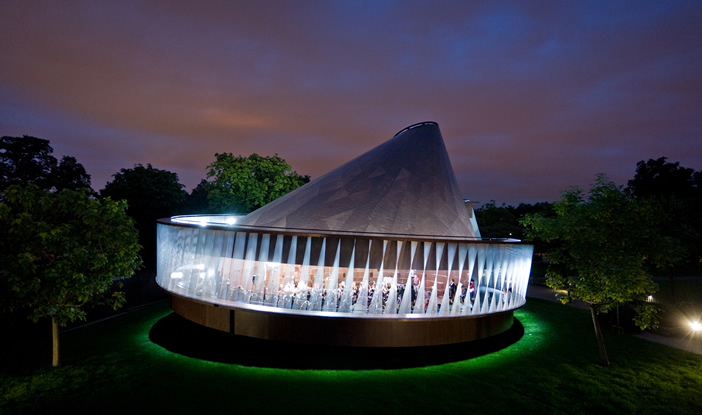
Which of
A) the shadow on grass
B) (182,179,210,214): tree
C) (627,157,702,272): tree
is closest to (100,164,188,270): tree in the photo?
(182,179,210,214): tree

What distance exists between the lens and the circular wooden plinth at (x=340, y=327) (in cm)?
1486

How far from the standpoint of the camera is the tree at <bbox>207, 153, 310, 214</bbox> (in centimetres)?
3825

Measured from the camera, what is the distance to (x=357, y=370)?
1384 cm

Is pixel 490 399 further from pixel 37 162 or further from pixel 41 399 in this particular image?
pixel 37 162

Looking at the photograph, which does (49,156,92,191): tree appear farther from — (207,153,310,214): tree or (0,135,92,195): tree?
(207,153,310,214): tree

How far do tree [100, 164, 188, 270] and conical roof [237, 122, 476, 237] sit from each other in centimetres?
2121

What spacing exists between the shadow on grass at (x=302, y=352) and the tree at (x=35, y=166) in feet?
93.9

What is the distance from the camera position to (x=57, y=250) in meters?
13.2

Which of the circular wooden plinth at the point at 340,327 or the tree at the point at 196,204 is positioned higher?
the tree at the point at 196,204

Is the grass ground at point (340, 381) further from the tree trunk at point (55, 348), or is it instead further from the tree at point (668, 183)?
the tree at point (668, 183)

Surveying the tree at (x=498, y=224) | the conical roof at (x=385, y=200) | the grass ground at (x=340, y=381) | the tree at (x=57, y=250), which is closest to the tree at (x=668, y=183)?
the tree at (x=498, y=224)

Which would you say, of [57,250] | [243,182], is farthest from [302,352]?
[243,182]

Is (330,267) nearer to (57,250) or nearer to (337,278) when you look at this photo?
(337,278)

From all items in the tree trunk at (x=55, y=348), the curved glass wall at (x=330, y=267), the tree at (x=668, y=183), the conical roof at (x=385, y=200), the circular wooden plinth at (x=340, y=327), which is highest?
the tree at (x=668, y=183)
